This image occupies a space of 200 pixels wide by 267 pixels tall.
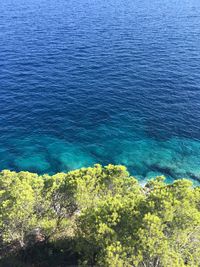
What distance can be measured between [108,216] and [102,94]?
58755 mm

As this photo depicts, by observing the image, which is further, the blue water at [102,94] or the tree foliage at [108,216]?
the blue water at [102,94]

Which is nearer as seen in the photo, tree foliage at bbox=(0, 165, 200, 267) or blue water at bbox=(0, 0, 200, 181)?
tree foliage at bbox=(0, 165, 200, 267)

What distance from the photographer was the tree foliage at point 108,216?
2814 cm

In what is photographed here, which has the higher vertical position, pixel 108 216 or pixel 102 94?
pixel 108 216

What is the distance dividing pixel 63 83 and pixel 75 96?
8.33 metres

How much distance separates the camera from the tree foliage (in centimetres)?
2814

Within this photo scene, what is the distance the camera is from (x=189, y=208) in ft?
94.0

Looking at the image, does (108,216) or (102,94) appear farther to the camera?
Answer: (102,94)

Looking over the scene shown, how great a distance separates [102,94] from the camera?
85.8 m

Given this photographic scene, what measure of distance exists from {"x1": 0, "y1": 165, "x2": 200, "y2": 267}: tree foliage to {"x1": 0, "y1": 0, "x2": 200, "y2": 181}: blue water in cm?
2354

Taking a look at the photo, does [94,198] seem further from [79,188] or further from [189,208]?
[189,208]

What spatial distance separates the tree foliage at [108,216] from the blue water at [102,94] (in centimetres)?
2354

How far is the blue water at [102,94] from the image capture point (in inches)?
2576

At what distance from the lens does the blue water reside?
65438 millimetres
